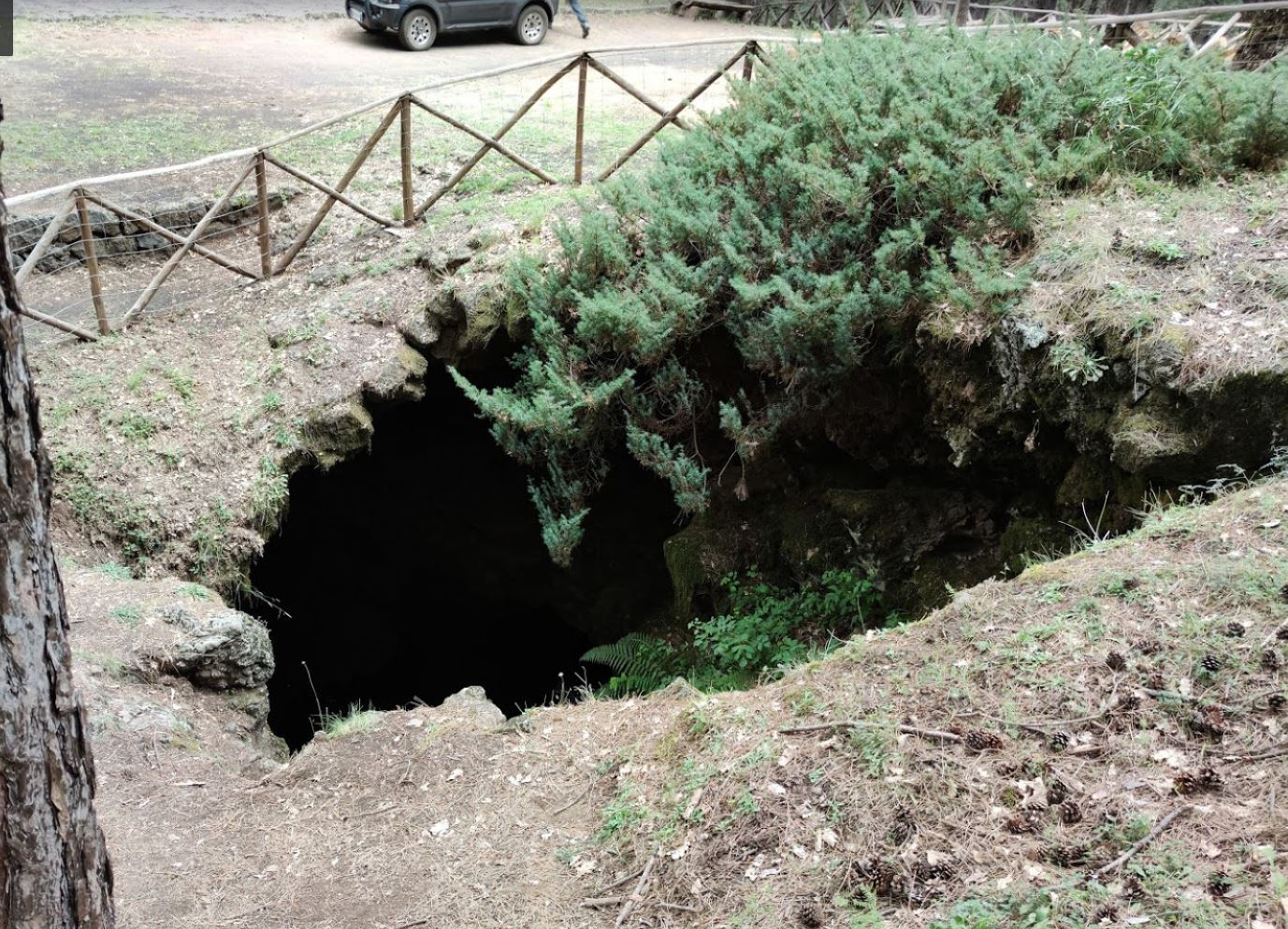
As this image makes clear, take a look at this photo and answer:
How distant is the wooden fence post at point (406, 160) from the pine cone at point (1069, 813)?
799 cm

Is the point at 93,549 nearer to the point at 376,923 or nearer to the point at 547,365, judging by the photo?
the point at 547,365

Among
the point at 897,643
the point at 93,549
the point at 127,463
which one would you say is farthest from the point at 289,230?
the point at 897,643

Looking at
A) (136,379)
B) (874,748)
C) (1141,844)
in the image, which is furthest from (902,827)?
(136,379)

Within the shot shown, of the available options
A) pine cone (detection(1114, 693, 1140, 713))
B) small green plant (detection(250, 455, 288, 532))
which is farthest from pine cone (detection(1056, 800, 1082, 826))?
Result: small green plant (detection(250, 455, 288, 532))

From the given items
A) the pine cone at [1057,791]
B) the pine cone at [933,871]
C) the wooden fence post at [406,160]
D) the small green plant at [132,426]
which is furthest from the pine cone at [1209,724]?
the wooden fence post at [406,160]

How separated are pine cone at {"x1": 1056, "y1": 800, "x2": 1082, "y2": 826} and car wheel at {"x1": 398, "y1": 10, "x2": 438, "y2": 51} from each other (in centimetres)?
1499

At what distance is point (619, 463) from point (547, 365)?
1.77 metres

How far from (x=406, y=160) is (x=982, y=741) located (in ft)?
25.1

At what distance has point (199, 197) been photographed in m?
10.1

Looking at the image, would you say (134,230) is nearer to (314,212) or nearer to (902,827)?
(314,212)

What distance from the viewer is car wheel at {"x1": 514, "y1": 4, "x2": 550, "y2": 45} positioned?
1620 centimetres

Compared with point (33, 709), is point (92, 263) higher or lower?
higher

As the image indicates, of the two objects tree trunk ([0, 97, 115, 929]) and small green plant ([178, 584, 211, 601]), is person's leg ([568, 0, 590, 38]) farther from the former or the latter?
tree trunk ([0, 97, 115, 929])

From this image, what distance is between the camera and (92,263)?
820 cm
